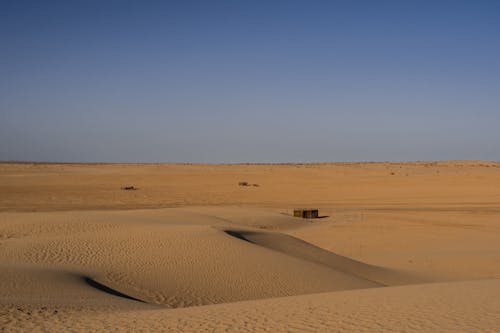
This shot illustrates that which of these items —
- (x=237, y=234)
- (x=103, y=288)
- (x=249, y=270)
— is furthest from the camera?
(x=237, y=234)

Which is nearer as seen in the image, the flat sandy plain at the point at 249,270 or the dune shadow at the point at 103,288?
the flat sandy plain at the point at 249,270

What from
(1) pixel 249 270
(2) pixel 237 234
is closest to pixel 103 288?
(1) pixel 249 270

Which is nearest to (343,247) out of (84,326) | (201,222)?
(201,222)

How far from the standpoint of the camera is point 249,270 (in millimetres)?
13609

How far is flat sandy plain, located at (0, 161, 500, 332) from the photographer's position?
776 centimetres

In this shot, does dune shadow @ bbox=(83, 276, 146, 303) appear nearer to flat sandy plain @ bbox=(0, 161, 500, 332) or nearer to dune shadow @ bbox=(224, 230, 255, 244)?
flat sandy plain @ bbox=(0, 161, 500, 332)

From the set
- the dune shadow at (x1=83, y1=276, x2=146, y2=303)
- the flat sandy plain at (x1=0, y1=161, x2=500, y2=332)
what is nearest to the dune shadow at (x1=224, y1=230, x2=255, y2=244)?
the flat sandy plain at (x1=0, y1=161, x2=500, y2=332)

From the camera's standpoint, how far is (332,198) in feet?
131

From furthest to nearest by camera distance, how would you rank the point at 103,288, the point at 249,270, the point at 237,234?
the point at 237,234
the point at 249,270
the point at 103,288

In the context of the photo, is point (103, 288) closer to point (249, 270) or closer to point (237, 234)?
point (249, 270)

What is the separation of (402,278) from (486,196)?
27.4m

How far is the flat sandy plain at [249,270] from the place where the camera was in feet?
25.5

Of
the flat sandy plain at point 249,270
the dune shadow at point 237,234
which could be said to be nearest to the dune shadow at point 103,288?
the flat sandy plain at point 249,270

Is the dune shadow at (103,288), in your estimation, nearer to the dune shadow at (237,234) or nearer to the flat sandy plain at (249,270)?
the flat sandy plain at (249,270)
